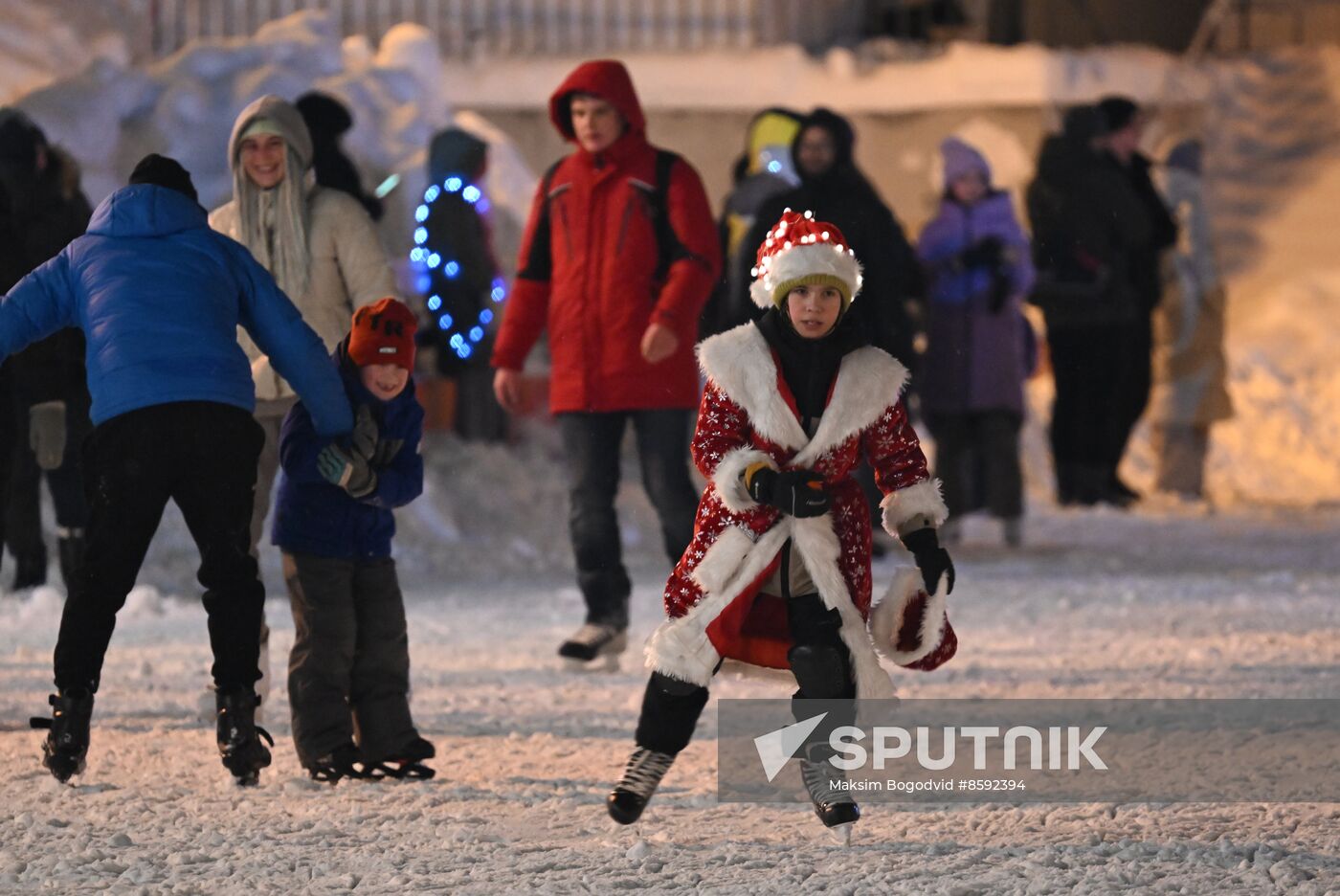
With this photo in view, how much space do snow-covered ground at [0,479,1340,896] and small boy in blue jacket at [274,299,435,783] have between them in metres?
0.15

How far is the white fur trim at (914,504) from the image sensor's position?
454 cm

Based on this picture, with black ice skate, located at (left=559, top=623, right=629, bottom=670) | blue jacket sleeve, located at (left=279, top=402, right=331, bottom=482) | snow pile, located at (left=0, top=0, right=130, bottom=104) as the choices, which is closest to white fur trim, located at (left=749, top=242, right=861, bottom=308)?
blue jacket sleeve, located at (left=279, top=402, right=331, bottom=482)

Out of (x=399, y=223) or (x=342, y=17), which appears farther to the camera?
(x=342, y=17)

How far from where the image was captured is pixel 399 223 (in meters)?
12.6

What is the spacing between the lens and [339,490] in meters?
5.23

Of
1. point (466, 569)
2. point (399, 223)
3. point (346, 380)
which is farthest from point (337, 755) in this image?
point (399, 223)

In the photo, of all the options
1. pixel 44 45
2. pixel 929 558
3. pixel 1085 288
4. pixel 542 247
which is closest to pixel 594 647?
pixel 542 247

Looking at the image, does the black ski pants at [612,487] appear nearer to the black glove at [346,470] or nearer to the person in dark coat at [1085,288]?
the black glove at [346,470]

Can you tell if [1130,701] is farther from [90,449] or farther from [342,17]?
[342,17]

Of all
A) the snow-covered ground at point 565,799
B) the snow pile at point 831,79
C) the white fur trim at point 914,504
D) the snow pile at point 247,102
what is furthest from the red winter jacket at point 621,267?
the snow pile at point 831,79

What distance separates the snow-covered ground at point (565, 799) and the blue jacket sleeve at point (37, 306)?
962 millimetres

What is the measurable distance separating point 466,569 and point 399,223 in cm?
275

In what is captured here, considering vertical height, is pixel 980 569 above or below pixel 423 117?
below

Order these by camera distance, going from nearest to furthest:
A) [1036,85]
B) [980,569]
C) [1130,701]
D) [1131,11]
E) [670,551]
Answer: [1130,701] → [670,551] → [980,569] → [1036,85] → [1131,11]
